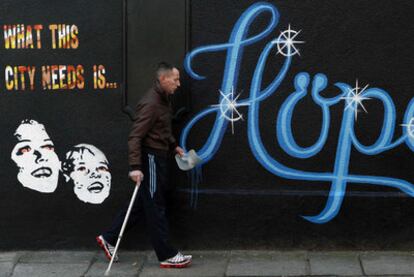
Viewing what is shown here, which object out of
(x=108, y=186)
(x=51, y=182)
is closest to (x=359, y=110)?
(x=108, y=186)

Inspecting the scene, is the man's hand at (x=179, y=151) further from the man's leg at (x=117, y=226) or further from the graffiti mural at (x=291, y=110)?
the man's leg at (x=117, y=226)

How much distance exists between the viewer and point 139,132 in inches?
278

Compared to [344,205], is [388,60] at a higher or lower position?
higher

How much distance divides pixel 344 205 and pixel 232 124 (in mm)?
1327

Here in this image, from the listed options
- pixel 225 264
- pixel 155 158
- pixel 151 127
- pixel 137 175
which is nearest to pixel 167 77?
pixel 151 127

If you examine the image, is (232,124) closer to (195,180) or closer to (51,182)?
(195,180)

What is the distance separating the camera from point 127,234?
7.83m

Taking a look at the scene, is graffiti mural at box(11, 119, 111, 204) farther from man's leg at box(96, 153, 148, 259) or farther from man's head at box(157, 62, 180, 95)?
man's head at box(157, 62, 180, 95)

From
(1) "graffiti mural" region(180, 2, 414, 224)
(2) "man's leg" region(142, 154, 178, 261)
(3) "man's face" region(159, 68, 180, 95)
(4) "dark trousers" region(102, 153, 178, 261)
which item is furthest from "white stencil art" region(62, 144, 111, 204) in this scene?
(3) "man's face" region(159, 68, 180, 95)

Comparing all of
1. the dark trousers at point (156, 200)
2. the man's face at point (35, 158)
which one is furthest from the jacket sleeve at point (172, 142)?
the man's face at point (35, 158)

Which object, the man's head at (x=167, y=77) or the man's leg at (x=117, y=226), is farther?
the man's leg at (x=117, y=226)

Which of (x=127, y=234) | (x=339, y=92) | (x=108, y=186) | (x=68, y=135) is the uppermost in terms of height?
(x=339, y=92)

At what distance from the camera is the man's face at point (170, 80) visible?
7.11 meters

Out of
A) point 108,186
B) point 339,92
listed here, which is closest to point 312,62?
point 339,92
